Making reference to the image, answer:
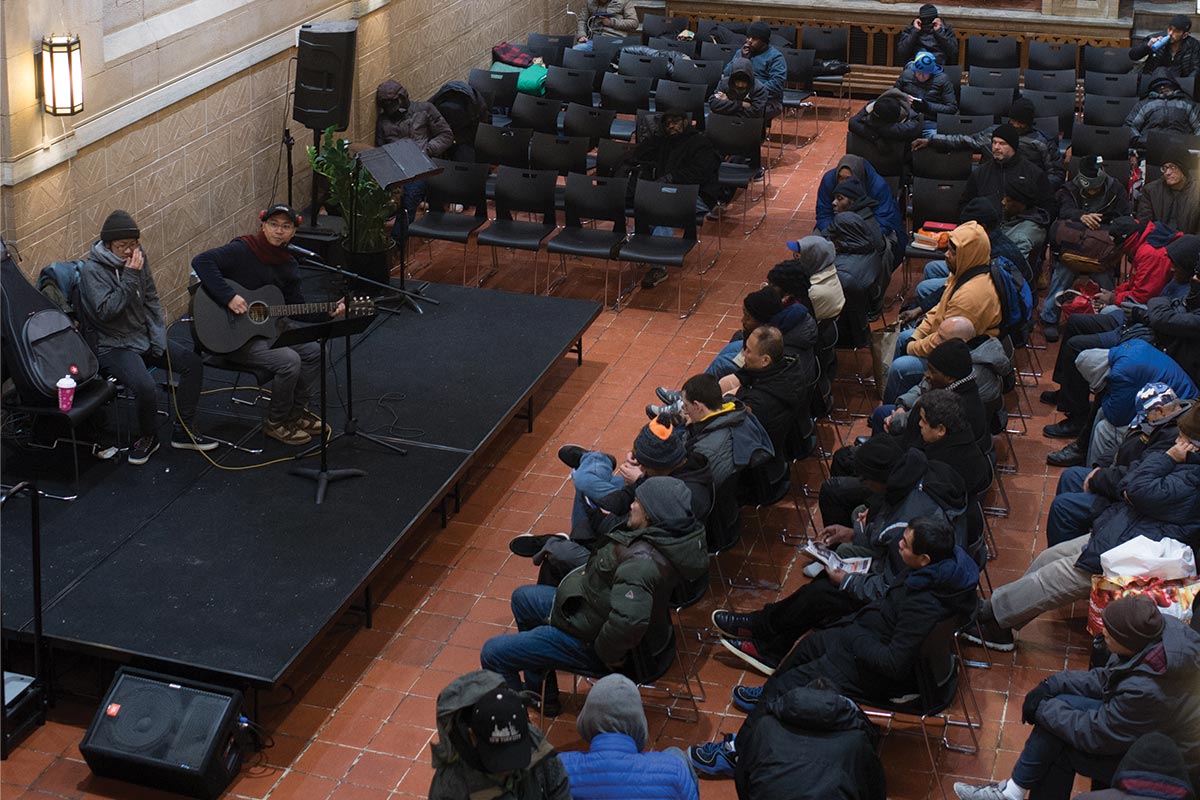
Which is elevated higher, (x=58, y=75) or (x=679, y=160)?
(x=58, y=75)

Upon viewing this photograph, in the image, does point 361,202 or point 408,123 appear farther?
point 408,123

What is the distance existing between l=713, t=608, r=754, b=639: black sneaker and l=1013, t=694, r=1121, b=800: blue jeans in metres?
1.48

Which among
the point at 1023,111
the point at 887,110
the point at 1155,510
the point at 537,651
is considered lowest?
the point at 537,651

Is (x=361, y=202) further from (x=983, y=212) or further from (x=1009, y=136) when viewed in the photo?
(x=1009, y=136)

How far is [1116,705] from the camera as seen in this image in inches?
213

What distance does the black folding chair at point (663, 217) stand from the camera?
1039 cm

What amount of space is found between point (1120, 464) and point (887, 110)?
15.4ft

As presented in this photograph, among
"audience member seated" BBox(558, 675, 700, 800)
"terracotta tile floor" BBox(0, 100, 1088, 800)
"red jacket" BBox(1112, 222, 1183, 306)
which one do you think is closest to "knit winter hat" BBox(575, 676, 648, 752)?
"audience member seated" BBox(558, 675, 700, 800)

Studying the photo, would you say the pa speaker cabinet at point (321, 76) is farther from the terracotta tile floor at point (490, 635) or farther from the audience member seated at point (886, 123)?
the audience member seated at point (886, 123)

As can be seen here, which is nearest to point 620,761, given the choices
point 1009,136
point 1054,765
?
point 1054,765

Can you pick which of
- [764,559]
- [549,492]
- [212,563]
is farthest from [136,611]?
[764,559]

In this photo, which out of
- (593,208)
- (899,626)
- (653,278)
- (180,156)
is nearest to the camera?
(899,626)

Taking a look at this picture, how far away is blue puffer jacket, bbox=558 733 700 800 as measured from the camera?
4.87m

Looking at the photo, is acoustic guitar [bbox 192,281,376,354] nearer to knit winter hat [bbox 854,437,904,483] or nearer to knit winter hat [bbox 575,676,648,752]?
knit winter hat [bbox 854,437,904,483]
